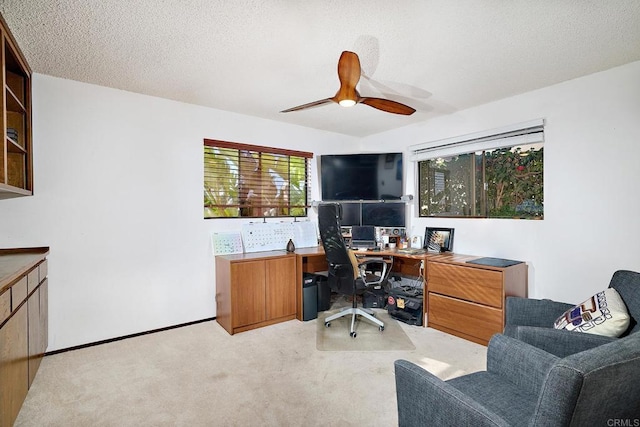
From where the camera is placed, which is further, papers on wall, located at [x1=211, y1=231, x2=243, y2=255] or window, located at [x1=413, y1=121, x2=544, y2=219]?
papers on wall, located at [x1=211, y1=231, x2=243, y2=255]

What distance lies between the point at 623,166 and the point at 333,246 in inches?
95.7

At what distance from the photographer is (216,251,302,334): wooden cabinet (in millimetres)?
3205

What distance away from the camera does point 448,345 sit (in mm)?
2895

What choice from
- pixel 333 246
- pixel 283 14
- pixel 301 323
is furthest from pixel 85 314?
pixel 283 14

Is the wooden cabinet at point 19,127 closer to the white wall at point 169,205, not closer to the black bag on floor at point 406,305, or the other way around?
the white wall at point 169,205

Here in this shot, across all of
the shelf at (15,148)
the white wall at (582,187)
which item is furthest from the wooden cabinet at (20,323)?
the white wall at (582,187)

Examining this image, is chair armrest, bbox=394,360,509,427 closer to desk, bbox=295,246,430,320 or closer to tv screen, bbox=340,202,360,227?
desk, bbox=295,246,430,320

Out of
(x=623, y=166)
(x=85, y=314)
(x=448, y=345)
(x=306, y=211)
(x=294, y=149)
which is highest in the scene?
(x=294, y=149)

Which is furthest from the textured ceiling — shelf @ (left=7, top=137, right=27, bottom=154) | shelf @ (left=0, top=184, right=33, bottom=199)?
shelf @ (left=0, top=184, right=33, bottom=199)

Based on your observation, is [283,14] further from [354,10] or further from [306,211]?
[306,211]

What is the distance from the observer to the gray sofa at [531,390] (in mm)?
893

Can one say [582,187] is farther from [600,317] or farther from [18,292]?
[18,292]

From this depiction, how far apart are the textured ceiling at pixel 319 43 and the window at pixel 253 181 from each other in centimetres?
82

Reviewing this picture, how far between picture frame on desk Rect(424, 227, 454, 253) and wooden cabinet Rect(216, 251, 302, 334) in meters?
1.62
